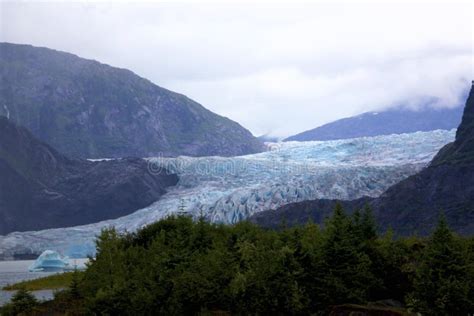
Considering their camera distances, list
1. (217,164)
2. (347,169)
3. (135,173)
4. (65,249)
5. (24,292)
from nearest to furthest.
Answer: (24,292) → (347,169) → (65,249) → (217,164) → (135,173)

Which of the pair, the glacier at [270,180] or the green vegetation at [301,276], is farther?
the glacier at [270,180]

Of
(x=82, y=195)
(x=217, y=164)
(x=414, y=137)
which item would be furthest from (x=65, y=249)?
(x=82, y=195)

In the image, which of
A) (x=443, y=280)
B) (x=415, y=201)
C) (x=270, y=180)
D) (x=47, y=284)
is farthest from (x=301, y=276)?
(x=415, y=201)

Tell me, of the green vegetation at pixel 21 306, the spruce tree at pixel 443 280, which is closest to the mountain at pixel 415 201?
the green vegetation at pixel 21 306

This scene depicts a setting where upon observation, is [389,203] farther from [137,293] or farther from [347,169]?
[137,293]

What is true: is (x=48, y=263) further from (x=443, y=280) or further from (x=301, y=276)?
(x=443, y=280)

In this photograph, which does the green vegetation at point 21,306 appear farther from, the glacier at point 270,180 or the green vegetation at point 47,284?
the glacier at point 270,180
